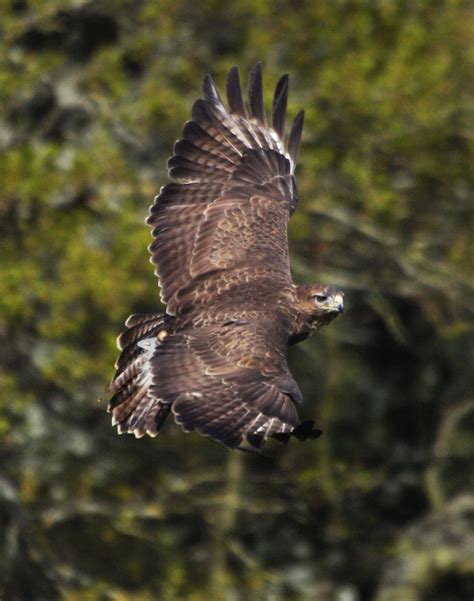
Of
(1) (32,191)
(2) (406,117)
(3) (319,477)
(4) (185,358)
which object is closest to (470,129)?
(2) (406,117)

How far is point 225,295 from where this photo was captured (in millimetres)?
9859

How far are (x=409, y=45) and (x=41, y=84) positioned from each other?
12.9ft

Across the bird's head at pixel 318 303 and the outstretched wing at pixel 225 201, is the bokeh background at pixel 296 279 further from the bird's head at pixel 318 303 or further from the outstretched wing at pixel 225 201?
the bird's head at pixel 318 303

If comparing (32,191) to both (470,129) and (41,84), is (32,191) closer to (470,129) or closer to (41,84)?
(41,84)

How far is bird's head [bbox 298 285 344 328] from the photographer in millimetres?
9906

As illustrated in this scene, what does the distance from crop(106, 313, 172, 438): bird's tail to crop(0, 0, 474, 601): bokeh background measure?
1764mm

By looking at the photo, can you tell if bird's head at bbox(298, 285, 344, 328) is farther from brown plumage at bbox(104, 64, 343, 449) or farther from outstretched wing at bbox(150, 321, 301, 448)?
outstretched wing at bbox(150, 321, 301, 448)

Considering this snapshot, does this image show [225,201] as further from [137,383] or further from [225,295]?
[137,383]

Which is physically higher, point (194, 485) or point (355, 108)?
point (355, 108)

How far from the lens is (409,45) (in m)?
16.8

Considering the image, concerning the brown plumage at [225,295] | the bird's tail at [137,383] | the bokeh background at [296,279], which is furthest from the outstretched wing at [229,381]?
→ the bokeh background at [296,279]

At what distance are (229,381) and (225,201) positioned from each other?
1.96m

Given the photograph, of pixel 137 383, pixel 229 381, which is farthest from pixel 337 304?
pixel 229 381

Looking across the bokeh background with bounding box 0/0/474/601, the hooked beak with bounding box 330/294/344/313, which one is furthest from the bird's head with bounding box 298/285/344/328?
the bokeh background with bounding box 0/0/474/601
